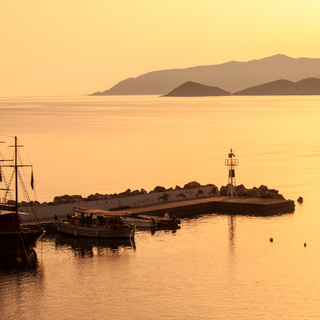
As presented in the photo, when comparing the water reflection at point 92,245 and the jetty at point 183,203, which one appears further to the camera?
the jetty at point 183,203

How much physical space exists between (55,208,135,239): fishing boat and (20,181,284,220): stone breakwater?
2395 millimetres

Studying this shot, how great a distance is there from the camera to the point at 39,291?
46.3 metres

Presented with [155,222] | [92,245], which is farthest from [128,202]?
[92,245]

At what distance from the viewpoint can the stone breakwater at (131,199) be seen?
6781 centimetres

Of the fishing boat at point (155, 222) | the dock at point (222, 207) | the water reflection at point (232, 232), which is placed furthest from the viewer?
the dock at point (222, 207)

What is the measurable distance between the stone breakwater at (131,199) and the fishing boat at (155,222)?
15.1 ft

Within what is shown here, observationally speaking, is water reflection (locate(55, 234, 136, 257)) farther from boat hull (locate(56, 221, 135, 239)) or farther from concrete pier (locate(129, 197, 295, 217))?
concrete pier (locate(129, 197, 295, 217))

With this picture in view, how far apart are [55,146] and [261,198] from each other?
93.7 metres

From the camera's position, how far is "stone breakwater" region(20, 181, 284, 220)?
67.8 meters

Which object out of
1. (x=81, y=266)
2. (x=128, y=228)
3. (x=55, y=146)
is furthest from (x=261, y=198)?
(x=55, y=146)

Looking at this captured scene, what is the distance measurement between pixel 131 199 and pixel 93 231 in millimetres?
12222

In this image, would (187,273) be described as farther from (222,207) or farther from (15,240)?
(222,207)

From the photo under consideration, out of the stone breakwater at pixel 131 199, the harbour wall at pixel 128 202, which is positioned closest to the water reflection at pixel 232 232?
the harbour wall at pixel 128 202

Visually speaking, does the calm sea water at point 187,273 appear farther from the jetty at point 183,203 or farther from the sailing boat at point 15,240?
the jetty at point 183,203
